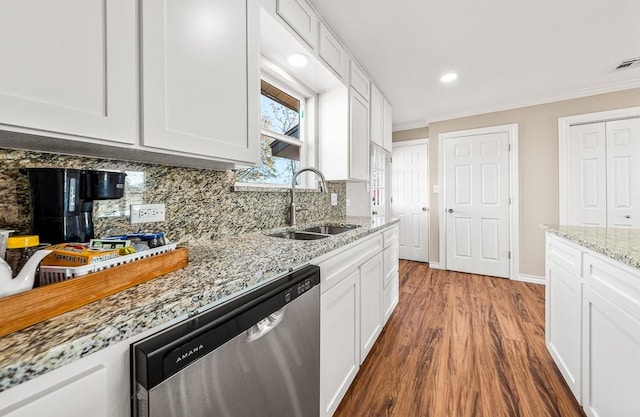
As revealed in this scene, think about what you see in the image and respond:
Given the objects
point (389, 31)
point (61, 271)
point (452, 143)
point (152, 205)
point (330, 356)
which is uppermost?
point (389, 31)

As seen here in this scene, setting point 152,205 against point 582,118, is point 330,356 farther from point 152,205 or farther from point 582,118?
point 582,118

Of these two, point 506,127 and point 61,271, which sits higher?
point 506,127

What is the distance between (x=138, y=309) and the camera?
0.49 m

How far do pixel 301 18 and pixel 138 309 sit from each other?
1.78m

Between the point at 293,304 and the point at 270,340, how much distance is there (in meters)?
0.13

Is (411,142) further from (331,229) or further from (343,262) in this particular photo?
(343,262)

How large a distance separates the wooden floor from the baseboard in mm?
683

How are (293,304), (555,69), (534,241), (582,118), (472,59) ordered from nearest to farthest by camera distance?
(293,304) < (472,59) < (555,69) < (582,118) < (534,241)

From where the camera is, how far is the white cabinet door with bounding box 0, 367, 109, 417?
35cm

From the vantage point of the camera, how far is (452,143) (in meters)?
3.79

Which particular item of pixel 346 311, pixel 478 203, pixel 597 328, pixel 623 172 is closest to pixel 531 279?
pixel 478 203

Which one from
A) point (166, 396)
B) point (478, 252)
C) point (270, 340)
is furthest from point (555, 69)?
point (166, 396)

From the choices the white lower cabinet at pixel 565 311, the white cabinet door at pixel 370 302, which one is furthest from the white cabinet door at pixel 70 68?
the white lower cabinet at pixel 565 311

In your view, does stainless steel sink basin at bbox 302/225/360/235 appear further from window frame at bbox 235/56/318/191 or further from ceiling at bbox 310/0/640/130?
ceiling at bbox 310/0/640/130
